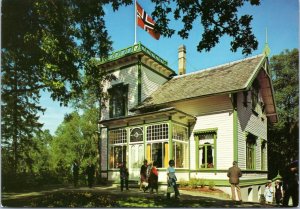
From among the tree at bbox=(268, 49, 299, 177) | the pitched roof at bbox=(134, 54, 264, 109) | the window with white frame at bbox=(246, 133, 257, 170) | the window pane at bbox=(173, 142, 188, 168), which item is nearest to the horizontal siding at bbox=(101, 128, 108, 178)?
the pitched roof at bbox=(134, 54, 264, 109)

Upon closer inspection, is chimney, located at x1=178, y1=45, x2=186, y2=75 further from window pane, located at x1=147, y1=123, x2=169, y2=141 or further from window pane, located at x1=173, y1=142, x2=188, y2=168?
window pane, located at x1=173, y1=142, x2=188, y2=168

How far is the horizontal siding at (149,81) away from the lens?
2148 cm

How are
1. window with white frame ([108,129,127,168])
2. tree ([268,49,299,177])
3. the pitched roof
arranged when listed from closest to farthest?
the pitched roof
window with white frame ([108,129,127,168])
tree ([268,49,299,177])

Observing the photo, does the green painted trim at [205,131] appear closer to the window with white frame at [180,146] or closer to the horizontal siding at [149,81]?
the window with white frame at [180,146]

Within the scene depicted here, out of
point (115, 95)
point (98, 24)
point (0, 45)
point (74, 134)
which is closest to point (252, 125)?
point (115, 95)

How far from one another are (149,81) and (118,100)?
2.50 metres

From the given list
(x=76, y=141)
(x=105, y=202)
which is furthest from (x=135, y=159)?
(x=76, y=141)

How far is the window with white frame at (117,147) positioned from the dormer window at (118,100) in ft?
6.35

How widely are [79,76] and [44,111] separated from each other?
356 cm

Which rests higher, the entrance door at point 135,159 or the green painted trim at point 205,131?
the green painted trim at point 205,131

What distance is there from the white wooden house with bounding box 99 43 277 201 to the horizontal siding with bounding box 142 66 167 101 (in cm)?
7

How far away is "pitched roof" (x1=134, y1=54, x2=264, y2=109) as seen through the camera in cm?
1723

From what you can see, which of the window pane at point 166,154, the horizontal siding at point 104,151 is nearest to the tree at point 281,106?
the window pane at point 166,154

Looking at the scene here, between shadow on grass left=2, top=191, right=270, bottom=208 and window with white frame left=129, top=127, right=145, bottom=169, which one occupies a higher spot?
window with white frame left=129, top=127, right=145, bottom=169
